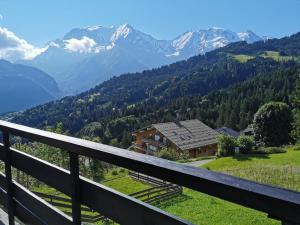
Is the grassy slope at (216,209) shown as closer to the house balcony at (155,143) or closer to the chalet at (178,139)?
the chalet at (178,139)

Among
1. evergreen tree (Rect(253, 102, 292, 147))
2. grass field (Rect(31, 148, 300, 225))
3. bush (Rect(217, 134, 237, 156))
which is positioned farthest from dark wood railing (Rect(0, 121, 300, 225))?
evergreen tree (Rect(253, 102, 292, 147))

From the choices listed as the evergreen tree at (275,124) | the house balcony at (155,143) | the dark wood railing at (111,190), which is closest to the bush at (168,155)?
the evergreen tree at (275,124)

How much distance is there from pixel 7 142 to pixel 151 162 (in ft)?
7.17

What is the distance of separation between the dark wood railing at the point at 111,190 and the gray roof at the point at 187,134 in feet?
249

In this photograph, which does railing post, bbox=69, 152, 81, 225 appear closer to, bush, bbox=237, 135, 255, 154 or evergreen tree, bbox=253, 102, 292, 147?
bush, bbox=237, 135, 255, 154

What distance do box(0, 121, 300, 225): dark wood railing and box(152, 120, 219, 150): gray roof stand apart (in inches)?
2982

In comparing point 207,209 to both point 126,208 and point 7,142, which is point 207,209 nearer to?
point 7,142

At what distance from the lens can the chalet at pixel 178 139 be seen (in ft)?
268

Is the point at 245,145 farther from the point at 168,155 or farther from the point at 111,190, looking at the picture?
the point at 111,190

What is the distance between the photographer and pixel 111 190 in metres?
2.33

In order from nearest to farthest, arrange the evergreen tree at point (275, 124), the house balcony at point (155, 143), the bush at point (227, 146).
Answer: the bush at point (227, 146), the evergreen tree at point (275, 124), the house balcony at point (155, 143)

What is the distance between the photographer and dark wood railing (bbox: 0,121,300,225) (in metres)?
1.45

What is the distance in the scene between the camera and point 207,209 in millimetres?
16703

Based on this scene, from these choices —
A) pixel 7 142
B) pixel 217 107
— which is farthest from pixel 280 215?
pixel 217 107
